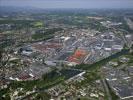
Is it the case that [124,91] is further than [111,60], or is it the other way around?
[111,60]

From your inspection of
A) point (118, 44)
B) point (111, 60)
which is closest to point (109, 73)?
point (111, 60)

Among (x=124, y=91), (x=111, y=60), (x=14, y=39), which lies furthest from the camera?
(x=14, y=39)

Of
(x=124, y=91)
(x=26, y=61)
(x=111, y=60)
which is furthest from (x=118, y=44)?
(x=124, y=91)

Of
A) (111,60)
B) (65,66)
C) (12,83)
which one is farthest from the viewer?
(111,60)

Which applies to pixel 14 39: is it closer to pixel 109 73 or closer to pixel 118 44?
pixel 118 44

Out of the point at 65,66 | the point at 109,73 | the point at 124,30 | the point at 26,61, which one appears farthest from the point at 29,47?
the point at 124,30

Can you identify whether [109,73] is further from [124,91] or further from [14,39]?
[14,39]

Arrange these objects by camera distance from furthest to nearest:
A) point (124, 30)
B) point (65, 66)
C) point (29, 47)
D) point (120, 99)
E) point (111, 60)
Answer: point (124, 30), point (29, 47), point (111, 60), point (65, 66), point (120, 99)

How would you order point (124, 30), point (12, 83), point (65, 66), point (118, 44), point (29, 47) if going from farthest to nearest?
point (124, 30) < point (118, 44) < point (29, 47) < point (65, 66) < point (12, 83)

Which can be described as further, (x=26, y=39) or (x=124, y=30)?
(x=124, y=30)
